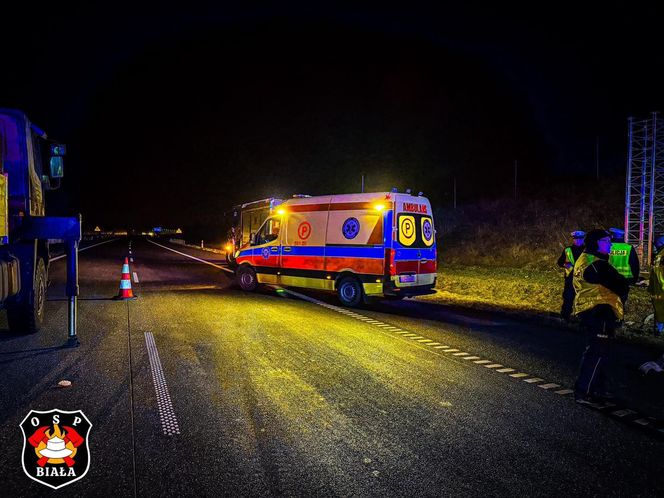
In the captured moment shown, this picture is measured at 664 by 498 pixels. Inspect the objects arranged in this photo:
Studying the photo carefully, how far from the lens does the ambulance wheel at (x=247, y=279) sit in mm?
13267

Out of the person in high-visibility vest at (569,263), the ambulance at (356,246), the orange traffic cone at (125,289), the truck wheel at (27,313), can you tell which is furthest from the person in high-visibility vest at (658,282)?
the orange traffic cone at (125,289)

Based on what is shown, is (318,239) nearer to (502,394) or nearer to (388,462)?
(502,394)

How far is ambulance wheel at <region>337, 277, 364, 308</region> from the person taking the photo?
35.2ft

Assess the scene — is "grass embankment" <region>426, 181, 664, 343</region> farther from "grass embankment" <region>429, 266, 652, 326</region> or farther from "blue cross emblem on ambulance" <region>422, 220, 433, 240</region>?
"blue cross emblem on ambulance" <region>422, 220, 433, 240</region>

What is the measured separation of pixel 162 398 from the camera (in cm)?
467

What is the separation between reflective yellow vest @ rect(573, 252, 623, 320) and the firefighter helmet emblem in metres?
4.48

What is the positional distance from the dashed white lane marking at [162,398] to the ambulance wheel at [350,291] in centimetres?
505

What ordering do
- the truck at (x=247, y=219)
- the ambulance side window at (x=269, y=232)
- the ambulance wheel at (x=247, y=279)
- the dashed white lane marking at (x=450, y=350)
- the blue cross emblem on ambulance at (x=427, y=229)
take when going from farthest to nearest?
the truck at (x=247, y=219)
the ambulance wheel at (x=247, y=279)
the ambulance side window at (x=269, y=232)
the blue cross emblem on ambulance at (x=427, y=229)
the dashed white lane marking at (x=450, y=350)

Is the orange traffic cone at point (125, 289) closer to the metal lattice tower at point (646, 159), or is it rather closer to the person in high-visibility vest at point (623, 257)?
the person in high-visibility vest at point (623, 257)

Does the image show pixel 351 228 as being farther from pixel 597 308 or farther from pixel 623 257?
pixel 597 308

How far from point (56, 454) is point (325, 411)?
2.10 m

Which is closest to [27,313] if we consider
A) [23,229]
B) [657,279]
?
[23,229]

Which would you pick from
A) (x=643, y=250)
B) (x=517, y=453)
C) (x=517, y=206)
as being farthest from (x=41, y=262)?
(x=517, y=206)

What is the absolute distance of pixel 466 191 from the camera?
54.8 m
